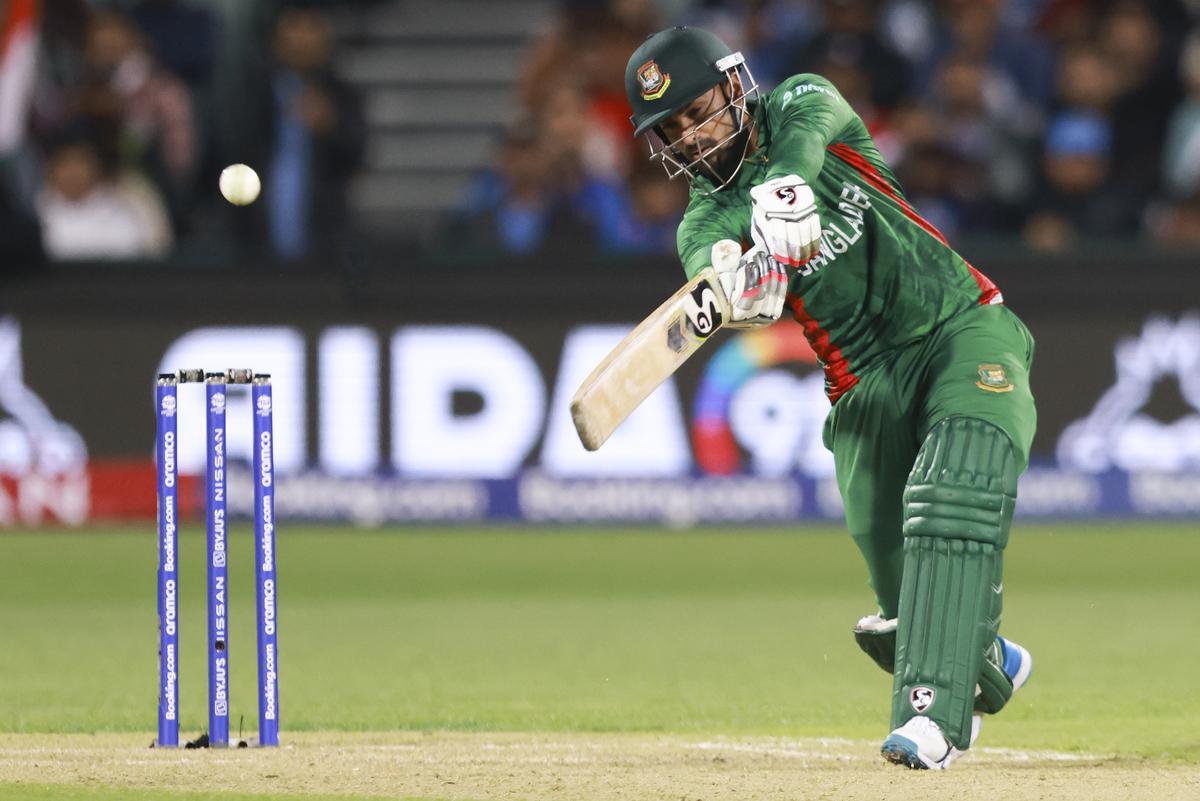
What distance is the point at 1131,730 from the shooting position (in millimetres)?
5973

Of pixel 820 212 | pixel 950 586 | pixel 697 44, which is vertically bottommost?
pixel 950 586

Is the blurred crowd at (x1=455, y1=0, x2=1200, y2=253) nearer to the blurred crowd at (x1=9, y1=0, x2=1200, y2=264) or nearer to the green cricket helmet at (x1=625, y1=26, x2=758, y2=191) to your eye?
the blurred crowd at (x1=9, y1=0, x2=1200, y2=264)

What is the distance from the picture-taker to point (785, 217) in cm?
479

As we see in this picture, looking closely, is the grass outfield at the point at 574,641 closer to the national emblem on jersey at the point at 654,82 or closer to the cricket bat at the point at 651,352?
the cricket bat at the point at 651,352

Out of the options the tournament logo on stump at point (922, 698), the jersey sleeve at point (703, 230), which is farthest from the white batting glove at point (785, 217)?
the tournament logo on stump at point (922, 698)

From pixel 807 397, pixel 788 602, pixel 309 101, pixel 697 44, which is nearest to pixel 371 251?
pixel 309 101

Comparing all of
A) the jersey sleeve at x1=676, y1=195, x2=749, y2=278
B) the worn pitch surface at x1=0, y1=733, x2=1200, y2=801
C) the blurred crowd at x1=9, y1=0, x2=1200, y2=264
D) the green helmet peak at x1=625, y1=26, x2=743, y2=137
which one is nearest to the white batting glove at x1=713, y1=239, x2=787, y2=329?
the jersey sleeve at x1=676, y1=195, x2=749, y2=278

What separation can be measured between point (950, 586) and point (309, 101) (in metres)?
8.74

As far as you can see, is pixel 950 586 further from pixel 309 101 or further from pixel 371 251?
pixel 309 101

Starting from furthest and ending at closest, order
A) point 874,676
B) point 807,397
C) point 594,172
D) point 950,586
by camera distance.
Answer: point 594,172, point 807,397, point 874,676, point 950,586

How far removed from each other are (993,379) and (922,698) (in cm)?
80

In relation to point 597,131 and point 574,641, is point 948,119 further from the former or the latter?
point 574,641

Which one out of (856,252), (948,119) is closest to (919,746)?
(856,252)

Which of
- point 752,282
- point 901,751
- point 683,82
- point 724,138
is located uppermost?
point 683,82
